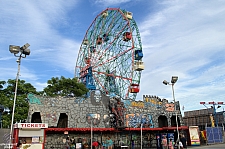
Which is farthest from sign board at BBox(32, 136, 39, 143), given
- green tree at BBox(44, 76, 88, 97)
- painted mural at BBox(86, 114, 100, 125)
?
green tree at BBox(44, 76, 88, 97)

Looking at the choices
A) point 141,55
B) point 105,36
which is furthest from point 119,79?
point 105,36

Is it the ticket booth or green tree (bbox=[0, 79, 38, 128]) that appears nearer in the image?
the ticket booth

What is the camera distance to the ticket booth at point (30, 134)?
15.4 meters

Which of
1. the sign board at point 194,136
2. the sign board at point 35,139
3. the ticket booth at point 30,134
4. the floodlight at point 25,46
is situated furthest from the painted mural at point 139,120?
the floodlight at point 25,46

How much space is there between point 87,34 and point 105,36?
584cm

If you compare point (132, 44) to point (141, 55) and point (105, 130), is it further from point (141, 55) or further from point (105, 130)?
point (105, 130)

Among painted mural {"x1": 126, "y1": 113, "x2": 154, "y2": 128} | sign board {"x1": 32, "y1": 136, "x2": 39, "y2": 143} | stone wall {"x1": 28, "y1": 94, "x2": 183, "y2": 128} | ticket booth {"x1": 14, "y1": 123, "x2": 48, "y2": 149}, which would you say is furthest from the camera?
painted mural {"x1": 126, "y1": 113, "x2": 154, "y2": 128}

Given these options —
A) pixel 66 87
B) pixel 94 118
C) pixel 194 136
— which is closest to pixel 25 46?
pixel 94 118

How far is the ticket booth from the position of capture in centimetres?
1538

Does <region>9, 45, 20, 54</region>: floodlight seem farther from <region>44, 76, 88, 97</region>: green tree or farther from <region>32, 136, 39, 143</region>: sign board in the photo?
<region>44, 76, 88, 97</region>: green tree

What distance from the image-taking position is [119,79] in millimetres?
30812

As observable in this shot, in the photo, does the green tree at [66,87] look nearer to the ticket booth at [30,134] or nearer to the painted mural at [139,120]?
the painted mural at [139,120]

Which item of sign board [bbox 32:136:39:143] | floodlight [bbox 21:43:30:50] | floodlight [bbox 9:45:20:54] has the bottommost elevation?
sign board [bbox 32:136:39:143]

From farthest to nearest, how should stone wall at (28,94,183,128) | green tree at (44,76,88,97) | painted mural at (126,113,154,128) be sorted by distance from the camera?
green tree at (44,76,88,97)
painted mural at (126,113,154,128)
stone wall at (28,94,183,128)
